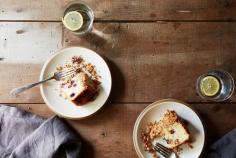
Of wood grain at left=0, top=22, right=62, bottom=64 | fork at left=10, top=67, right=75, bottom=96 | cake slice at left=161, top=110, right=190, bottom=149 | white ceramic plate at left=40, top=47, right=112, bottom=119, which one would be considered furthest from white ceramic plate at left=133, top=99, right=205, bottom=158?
wood grain at left=0, top=22, right=62, bottom=64

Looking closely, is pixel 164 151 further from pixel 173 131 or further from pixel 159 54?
pixel 159 54

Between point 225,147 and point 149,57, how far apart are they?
1.40ft

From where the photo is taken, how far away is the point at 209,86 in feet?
5.48

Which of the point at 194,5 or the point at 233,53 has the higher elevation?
the point at 194,5

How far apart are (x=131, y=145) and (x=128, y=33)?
416 mm

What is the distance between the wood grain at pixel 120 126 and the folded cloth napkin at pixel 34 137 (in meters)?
0.05

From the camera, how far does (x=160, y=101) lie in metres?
1.64

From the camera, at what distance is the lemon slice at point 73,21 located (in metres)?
1.68

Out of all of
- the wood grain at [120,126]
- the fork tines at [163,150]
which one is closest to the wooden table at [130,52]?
the wood grain at [120,126]

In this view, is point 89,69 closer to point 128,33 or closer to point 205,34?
point 128,33

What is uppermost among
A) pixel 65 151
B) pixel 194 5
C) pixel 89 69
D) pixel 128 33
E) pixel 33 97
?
pixel 194 5

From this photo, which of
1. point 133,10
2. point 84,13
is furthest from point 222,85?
point 84,13

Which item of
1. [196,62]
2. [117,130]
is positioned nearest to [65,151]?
[117,130]

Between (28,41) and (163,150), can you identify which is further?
(28,41)
